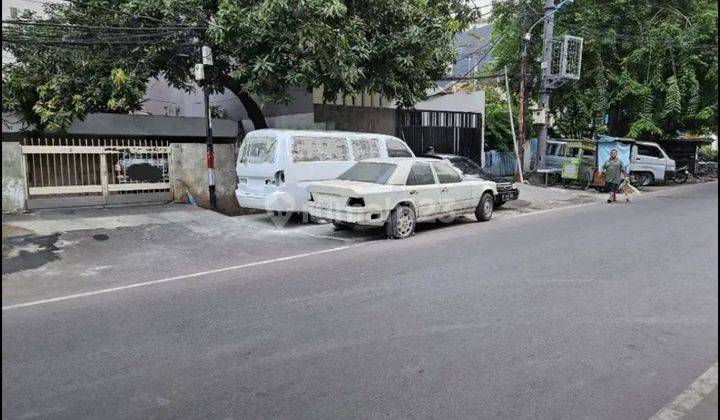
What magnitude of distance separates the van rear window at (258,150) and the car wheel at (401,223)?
2852 mm

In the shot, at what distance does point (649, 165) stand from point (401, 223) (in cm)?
1523

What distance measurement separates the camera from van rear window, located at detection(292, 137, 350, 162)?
36.2 ft

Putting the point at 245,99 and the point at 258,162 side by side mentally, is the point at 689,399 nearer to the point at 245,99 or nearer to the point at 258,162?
the point at 258,162

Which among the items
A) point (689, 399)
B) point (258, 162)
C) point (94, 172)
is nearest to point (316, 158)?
point (258, 162)

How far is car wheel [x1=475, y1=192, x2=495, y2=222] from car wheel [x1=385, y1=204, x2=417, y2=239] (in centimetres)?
230

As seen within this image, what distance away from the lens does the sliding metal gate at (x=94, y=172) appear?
11312mm

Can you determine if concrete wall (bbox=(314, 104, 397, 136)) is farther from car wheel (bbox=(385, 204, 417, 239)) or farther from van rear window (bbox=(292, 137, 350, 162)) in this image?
car wheel (bbox=(385, 204, 417, 239))

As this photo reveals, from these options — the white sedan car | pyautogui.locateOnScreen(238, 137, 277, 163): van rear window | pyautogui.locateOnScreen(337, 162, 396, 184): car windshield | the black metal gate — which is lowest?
the white sedan car

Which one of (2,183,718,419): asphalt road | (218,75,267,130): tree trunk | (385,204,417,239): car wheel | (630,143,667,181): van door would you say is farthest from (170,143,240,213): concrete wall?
(630,143,667,181): van door

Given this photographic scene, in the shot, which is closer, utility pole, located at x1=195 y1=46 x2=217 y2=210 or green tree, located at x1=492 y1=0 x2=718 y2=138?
utility pole, located at x1=195 y1=46 x2=217 y2=210

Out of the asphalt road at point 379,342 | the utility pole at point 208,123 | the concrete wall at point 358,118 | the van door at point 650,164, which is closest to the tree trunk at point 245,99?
the utility pole at point 208,123

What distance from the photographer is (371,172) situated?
10320 millimetres

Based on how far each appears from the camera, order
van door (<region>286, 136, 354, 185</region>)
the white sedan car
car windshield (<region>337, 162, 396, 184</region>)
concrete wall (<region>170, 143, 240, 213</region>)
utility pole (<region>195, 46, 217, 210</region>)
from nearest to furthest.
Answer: the white sedan car → car windshield (<region>337, 162, 396, 184</region>) → van door (<region>286, 136, 354, 185</region>) → utility pole (<region>195, 46, 217, 210</region>) → concrete wall (<region>170, 143, 240, 213</region>)

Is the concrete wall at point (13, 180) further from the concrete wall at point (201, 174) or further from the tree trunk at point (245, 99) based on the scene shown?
the tree trunk at point (245, 99)
